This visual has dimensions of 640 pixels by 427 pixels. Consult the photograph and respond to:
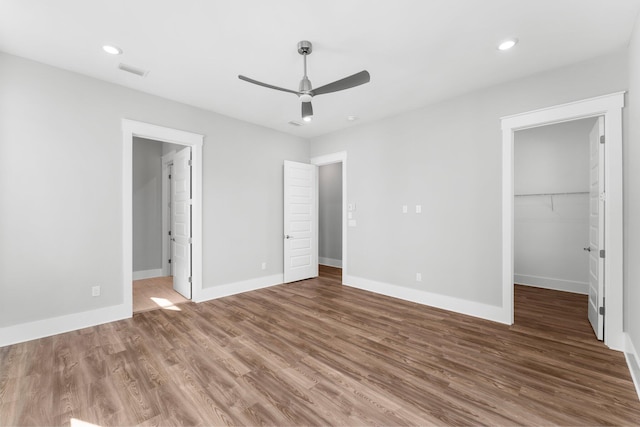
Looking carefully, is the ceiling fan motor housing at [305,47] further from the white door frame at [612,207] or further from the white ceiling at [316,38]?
the white door frame at [612,207]

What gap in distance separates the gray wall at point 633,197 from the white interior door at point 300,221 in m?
4.49

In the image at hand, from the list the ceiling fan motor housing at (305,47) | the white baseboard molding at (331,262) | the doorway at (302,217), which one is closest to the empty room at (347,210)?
the ceiling fan motor housing at (305,47)

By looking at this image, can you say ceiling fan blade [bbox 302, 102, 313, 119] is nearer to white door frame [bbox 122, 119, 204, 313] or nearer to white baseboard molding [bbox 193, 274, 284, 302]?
white door frame [bbox 122, 119, 204, 313]

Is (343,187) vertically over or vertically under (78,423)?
over

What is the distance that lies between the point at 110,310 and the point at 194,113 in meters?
2.95

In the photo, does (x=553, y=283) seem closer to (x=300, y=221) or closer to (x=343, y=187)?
(x=343, y=187)

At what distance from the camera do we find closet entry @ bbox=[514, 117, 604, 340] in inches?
188

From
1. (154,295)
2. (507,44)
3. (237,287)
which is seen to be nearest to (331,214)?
(237,287)

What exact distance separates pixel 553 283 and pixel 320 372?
490 centimetres

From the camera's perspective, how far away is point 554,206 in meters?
5.04

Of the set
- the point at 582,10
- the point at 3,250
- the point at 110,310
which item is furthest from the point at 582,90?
the point at 3,250

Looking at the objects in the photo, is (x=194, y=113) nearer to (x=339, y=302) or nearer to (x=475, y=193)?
(x=339, y=302)

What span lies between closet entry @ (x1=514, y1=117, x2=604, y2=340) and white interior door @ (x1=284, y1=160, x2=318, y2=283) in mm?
3980

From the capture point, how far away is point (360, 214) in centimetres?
516
